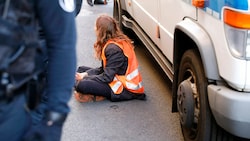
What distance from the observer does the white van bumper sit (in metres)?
2.35

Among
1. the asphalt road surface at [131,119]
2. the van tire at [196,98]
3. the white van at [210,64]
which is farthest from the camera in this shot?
the asphalt road surface at [131,119]

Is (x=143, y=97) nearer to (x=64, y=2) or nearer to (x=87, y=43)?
(x=87, y=43)

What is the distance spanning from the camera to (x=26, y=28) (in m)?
1.43

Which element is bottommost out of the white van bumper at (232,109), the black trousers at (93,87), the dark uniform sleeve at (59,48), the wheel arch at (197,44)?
the black trousers at (93,87)

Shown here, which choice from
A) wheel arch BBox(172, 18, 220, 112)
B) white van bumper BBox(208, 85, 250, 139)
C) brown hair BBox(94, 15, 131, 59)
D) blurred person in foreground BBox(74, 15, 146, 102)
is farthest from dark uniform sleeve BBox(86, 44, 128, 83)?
white van bumper BBox(208, 85, 250, 139)

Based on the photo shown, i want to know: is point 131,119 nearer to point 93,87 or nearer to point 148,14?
point 93,87

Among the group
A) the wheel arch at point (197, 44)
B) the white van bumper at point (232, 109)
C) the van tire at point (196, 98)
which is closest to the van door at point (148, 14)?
the wheel arch at point (197, 44)

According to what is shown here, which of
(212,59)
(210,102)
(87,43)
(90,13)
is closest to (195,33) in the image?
(212,59)

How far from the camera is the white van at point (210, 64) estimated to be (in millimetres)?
2330

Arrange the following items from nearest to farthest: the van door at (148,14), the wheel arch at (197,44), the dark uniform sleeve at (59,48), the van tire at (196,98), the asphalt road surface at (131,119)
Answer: the dark uniform sleeve at (59,48) → the wheel arch at (197,44) → the van tire at (196,98) → the asphalt road surface at (131,119) → the van door at (148,14)

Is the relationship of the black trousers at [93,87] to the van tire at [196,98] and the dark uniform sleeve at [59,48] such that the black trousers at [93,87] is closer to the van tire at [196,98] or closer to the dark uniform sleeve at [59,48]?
the van tire at [196,98]

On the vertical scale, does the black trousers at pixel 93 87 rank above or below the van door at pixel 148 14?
below

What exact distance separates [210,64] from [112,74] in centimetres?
178

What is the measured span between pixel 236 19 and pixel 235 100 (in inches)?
17.3
